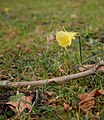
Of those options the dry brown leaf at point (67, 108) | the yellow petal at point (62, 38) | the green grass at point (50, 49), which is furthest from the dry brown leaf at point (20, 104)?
the yellow petal at point (62, 38)

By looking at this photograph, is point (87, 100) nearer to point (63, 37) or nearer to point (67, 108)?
point (67, 108)

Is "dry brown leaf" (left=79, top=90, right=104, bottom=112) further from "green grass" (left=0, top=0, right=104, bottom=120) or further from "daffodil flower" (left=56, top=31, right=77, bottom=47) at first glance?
"daffodil flower" (left=56, top=31, right=77, bottom=47)

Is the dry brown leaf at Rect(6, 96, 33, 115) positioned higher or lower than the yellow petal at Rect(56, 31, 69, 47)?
lower

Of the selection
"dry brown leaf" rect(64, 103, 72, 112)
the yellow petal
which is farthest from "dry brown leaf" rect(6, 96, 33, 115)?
the yellow petal

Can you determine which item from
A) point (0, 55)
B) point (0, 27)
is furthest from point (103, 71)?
point (0, 27)

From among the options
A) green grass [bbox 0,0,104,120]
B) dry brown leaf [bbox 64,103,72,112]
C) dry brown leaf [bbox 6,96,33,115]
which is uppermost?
green grass [bbox 0,0,104,120]

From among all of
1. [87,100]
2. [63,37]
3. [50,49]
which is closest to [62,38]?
[63,37]
